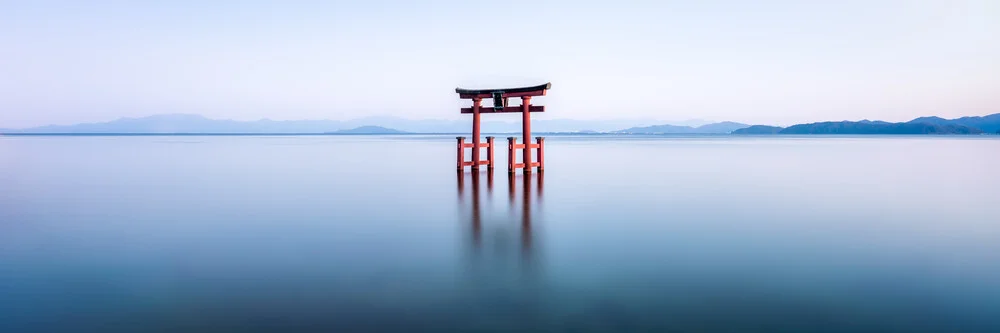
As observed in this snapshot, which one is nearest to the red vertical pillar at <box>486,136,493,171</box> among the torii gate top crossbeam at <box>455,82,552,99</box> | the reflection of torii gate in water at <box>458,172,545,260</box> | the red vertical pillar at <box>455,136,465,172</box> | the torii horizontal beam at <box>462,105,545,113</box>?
the reflection of torii gate in water at <box>458,172,545,260</box>

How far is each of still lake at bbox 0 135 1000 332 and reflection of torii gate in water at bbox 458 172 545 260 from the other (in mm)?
85

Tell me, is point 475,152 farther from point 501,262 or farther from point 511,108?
point 501,262

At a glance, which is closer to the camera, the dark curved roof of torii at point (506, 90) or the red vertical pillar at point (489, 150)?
the dark curved roof of torii at point (506, 90)

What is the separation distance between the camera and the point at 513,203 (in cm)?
1462

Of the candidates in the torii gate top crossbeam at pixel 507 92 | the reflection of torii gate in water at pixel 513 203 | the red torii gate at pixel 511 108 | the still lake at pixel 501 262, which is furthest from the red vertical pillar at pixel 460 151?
the still lake at pixel 501 262

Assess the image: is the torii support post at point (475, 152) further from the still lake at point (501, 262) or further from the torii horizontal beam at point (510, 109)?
the still lake at point (501, 262)

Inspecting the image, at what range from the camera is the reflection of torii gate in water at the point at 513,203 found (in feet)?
32.1

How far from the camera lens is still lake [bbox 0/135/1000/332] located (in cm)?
586

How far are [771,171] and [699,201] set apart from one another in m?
13.0

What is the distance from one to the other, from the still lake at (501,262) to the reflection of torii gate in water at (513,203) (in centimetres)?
8

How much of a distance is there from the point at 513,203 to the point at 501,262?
642cm

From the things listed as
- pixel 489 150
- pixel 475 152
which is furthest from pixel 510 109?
pixel 475 152

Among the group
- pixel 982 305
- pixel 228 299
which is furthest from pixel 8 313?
pixel 982 305

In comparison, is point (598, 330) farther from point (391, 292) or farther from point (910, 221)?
point (910, 221)
